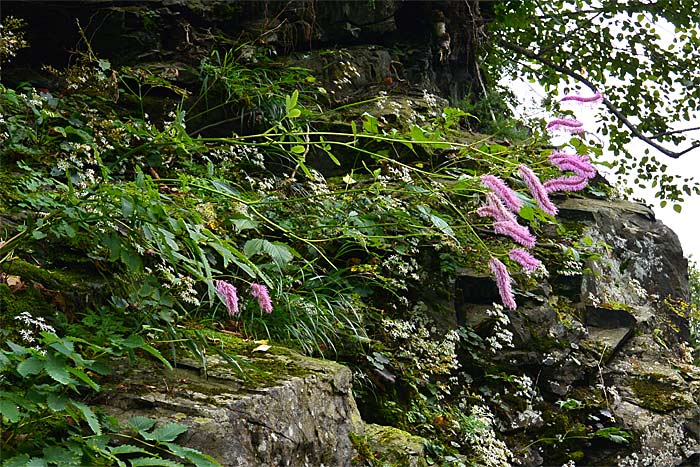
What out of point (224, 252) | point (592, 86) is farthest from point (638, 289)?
point (224, 252)

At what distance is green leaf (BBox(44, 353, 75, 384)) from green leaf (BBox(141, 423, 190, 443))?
0.23 meters

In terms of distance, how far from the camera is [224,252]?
2039 millimetres

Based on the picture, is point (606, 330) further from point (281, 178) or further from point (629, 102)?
point (629, 102)

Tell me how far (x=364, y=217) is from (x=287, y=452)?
124cm

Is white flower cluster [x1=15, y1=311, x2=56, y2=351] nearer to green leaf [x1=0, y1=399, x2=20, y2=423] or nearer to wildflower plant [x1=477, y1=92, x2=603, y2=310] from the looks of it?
green leaf [x1=0, y1=399, x2=20, y2=423]

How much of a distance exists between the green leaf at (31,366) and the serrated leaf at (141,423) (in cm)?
27

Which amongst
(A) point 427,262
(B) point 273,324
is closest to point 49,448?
(B) point 273,324

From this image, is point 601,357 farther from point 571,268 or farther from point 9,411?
point 9,411

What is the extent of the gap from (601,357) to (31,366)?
10.4ft

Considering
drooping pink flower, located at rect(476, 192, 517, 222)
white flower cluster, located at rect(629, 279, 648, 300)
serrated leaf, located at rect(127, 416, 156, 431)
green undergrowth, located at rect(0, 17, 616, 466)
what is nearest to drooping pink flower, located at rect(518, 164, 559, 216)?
drooping pink flower, located at rect(476, 192, 517, 222)

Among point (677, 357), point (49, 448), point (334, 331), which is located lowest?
point (677, 357)

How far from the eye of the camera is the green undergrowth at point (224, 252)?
200cm

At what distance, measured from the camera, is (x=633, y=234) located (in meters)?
4.95

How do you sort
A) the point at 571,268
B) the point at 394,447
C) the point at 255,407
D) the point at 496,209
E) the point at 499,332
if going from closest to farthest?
the point at 255,407 → the point at 496,209 → the point at 394,447 → the point at 499,332 → the point at 571,268
